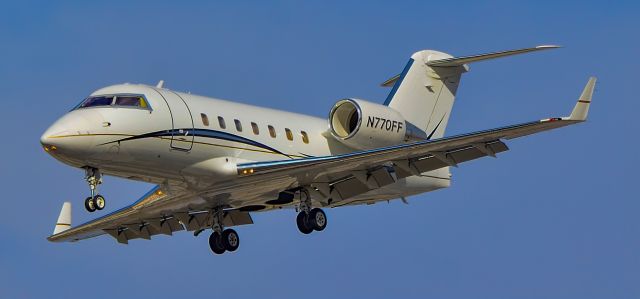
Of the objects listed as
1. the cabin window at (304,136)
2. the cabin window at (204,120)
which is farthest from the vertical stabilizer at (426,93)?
the cabin window at (204,120)

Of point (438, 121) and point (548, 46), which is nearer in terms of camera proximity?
point (548, 46)

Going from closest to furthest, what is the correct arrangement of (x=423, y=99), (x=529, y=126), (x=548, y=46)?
(x=529, y=126) → (x=548, y=46) → (x=423, y=99)

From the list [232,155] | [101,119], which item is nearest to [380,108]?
[232,155]

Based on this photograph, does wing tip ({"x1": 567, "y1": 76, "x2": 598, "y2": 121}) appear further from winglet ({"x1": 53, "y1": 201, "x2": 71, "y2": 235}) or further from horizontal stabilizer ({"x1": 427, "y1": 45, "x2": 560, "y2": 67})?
winglet ({"x1": 53, "y1": 201, "x2": 71, "y2": 235})

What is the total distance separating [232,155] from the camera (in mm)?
30234

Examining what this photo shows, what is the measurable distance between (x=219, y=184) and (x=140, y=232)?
6088 millimetres

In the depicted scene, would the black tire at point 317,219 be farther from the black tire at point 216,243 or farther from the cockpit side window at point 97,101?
the cockpit side window at point 97,101

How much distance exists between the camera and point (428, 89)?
35469mm

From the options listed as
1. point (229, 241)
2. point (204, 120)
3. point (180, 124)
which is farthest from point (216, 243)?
point (180, 124)

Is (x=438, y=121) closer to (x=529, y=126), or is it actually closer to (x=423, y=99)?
(x=423, y=99)

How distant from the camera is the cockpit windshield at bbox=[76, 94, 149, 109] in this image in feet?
95.1

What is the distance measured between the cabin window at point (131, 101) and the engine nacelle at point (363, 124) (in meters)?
5.33

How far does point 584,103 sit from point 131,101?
376 inches

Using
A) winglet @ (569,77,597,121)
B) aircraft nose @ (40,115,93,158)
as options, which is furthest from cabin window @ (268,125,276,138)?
winglet @ (569,77,597,121)
